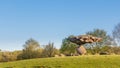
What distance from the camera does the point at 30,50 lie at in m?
70.7

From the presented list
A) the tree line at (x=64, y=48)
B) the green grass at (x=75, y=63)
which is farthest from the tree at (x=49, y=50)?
the green grass at (x=75, y=63)

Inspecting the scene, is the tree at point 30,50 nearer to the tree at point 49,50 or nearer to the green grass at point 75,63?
the tree at point 49,50

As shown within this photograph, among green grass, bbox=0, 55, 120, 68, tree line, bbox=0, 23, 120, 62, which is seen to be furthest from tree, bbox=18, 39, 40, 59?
green grass, bbox=0, 55, 120, 68

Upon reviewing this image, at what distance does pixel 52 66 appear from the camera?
34156 mm

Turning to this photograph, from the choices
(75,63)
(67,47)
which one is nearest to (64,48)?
(67,47)

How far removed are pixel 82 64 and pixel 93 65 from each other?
123 cm

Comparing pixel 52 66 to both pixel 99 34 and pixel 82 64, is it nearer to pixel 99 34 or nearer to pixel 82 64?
pixel 82 64

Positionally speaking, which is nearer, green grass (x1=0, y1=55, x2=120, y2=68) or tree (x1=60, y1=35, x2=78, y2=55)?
green grass (x1=0, y1=55, x2=120, y2=68)

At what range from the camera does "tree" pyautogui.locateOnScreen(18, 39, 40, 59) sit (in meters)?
67.0

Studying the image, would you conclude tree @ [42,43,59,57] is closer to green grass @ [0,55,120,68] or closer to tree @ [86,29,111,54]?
tree @ [86,29,111,54]

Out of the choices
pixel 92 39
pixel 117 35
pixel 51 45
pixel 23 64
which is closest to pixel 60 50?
pixel 51 45

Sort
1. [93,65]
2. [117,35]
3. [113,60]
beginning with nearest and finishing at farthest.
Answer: [93,65] < [113,60] < [117,35]

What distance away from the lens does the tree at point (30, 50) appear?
67.0 metres

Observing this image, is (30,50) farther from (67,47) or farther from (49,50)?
(67,47)
